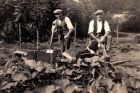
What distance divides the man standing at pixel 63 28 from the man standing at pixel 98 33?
0.61m

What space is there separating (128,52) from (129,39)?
5.51 feet

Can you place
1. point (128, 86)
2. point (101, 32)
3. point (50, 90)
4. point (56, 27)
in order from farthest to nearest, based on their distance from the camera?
point (56, 27) < point (101, 32) < point (128, 86) < point (50, 90)

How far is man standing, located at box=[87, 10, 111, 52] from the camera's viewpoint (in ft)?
28.8

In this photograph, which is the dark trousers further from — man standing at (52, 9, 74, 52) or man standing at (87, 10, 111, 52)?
man standing at (87, 10, 111, 52)

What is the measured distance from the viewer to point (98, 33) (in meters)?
9.00

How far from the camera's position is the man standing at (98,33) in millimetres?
8773

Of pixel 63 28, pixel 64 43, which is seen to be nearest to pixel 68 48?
pixel 64 43

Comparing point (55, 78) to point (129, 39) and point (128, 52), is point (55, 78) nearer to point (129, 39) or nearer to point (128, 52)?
point (128, 52)

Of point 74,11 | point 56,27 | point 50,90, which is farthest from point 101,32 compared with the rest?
point 74,11

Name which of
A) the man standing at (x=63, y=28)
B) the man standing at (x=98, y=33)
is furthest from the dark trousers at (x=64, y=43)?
the man standing at (x=98, y=33)

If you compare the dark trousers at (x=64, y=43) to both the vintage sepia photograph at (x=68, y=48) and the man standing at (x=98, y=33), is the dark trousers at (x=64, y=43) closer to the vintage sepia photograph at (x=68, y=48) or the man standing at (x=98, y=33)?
the vintage sepia photograph at (x=68, y=48)

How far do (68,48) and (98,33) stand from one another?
1.14m

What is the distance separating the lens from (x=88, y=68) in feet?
17.9

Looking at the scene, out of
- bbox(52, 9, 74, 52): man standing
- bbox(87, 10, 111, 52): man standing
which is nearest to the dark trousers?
bbox(52, 9, 74, 52): man standing
